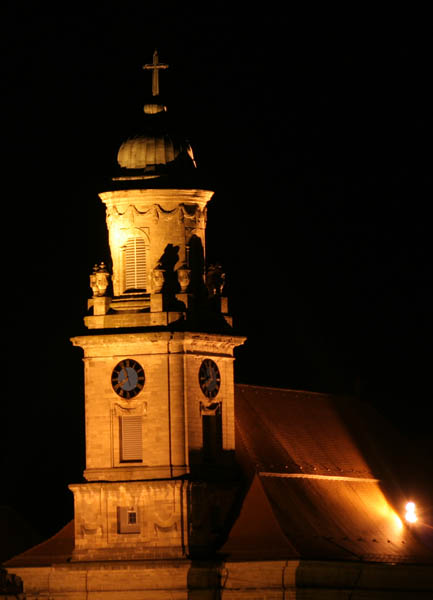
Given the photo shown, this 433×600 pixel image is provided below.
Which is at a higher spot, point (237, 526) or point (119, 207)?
point (119, 207)

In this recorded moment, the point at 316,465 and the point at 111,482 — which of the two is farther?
the point at 316,465

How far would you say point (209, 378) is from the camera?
388 feet

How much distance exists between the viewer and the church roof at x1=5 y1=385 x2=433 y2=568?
118 meters

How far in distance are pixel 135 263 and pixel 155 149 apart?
4526 millimetres

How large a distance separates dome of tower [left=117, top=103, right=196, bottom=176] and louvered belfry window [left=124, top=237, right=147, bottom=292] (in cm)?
275

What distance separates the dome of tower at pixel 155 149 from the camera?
389ft

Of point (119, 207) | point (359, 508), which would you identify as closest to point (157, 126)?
point (119, 207)

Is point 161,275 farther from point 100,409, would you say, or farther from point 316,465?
point 316,465

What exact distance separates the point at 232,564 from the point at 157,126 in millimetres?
17113

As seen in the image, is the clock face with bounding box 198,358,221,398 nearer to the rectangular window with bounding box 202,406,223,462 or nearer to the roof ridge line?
the rectangular window with bounding box 202,406,223,462

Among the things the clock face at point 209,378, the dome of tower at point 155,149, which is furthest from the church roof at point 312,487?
the dome of tower at point 155,149

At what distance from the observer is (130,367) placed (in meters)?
117

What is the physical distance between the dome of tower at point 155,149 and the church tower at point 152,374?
54 millimetres

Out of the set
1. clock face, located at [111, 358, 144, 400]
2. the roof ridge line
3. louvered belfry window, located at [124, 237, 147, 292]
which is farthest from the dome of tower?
the roof ridge line
